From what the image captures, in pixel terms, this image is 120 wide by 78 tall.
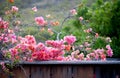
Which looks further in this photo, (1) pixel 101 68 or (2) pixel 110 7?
(2) pixel 110 7

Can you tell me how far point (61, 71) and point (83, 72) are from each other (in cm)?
40

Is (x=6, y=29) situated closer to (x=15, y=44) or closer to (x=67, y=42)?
(x=15, y=44)

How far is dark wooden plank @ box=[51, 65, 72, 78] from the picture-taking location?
5305 mm

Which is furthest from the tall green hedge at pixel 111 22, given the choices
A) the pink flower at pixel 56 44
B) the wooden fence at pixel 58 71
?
the wooden fence at pixel 58 71

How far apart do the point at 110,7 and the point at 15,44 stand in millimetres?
4638

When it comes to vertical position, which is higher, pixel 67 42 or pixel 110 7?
pixel 110 7

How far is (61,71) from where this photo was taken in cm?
531

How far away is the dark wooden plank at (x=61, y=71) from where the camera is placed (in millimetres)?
5305

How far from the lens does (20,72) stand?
528 cm

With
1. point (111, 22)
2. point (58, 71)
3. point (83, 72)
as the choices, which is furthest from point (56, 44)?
point (111, 22)

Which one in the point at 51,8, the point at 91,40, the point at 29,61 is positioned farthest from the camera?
the point at 51,8

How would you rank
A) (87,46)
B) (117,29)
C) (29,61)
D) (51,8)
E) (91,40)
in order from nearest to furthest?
(29,61), (87,46), (91,40), (117,29), (51,8)

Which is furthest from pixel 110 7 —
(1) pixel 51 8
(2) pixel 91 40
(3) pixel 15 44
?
(1) pixel 51 8

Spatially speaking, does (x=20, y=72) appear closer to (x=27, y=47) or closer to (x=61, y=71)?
(x=27, y=47)
